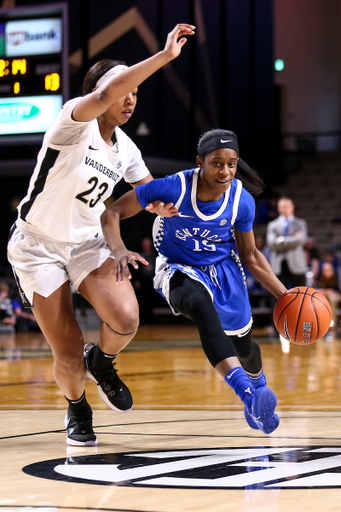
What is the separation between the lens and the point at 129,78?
2.98 metres

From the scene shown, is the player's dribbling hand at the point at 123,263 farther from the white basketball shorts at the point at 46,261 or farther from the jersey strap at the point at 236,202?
the jersey strap at the point at 236,202

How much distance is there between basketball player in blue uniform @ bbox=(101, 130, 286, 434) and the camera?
342 cm

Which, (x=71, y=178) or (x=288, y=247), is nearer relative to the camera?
(x=71, y=178)

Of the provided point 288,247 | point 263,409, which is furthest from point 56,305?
point 288,247

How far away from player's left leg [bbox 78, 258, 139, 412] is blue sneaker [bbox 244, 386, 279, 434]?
0.77 metres

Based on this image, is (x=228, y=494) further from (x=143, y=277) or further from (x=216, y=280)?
(x=143, y=277)

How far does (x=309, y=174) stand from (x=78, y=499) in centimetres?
1824

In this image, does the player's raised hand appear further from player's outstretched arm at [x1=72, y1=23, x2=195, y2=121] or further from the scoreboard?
the scoreboard

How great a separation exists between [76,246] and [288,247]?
261 inches

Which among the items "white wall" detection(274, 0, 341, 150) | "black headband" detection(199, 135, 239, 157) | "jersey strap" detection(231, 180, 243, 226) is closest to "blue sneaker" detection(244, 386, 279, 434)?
"jersey strap" detection(231, 180, 243, 226)

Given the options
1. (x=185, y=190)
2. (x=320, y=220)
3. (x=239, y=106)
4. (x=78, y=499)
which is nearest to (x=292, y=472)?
(x=78, y=499)

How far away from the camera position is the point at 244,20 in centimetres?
1973

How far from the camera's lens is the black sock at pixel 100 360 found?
145 inches

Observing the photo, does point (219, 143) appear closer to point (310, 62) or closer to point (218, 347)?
point (218, 347)
